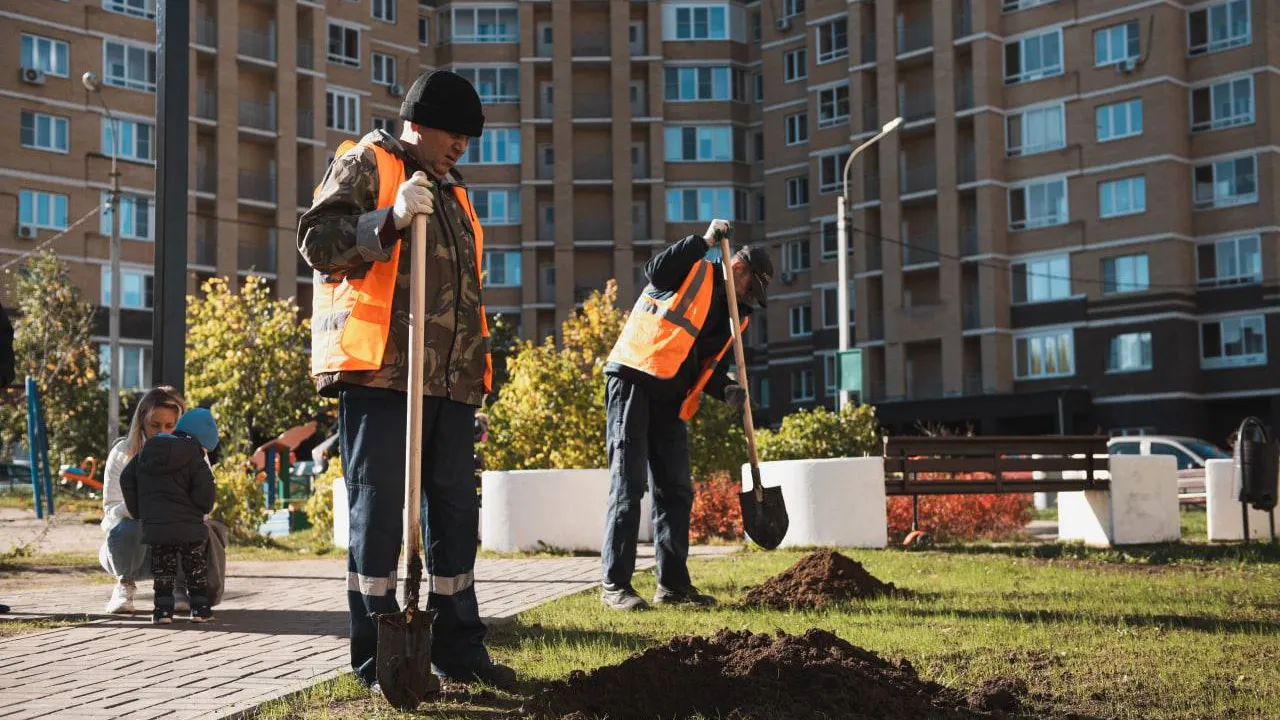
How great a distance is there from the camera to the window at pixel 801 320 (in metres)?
65.1

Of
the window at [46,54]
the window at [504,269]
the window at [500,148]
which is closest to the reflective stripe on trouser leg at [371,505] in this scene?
the window at [46,54]

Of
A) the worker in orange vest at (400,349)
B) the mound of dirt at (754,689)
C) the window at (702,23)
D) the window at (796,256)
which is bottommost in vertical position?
the mound of dirt at (754,689)

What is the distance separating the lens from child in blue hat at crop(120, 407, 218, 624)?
845 centimetres

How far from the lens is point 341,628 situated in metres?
8.06

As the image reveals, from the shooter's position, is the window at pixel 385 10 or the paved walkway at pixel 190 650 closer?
the paved walkway at pixel 190 650

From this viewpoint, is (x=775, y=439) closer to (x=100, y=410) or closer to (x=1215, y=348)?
(x=100, y=410)

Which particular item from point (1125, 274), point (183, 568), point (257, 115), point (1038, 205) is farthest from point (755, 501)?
point (257, 115)

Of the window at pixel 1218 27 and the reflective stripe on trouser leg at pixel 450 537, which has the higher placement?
the window at pixel 1218 27

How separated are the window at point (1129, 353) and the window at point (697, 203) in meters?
21.1

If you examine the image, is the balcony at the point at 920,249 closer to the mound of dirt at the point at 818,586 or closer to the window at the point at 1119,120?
the window at the point at 1119,120

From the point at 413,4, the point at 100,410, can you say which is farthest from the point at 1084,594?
the point at 413,4

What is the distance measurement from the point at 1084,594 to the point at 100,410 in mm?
38495

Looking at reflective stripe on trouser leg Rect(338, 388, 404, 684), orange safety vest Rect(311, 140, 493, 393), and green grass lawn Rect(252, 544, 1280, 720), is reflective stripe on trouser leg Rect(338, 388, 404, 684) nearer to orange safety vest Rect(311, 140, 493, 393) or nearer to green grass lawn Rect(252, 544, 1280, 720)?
orange safety vest Rect(311, 140, 493, 393)

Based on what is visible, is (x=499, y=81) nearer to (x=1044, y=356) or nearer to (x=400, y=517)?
(x=1044, y=356)
